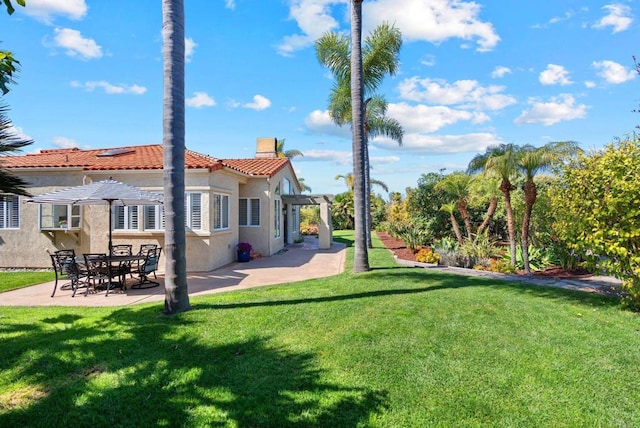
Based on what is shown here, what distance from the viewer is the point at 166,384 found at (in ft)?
14.9

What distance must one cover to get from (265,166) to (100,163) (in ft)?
28.3

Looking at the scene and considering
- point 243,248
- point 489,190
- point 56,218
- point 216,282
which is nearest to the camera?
point 216,282

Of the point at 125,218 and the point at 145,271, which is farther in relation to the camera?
the point at 125,218

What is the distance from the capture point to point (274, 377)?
15.2ft

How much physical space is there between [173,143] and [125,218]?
944cm

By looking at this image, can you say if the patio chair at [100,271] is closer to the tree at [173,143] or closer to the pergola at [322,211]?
the tree at [173,143]

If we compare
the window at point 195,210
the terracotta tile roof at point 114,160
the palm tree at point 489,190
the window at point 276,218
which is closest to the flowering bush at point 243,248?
the window at point 276,218

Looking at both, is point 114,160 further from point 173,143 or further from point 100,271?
point 173,143

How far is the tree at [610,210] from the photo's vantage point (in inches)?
282

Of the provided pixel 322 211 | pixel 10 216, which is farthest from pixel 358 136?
pixel 10 216

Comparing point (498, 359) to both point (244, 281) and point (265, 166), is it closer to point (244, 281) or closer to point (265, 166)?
point (244, 281)

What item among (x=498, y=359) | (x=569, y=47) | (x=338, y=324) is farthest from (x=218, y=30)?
(x=569, y=47)

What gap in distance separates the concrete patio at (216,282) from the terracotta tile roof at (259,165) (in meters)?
4.91

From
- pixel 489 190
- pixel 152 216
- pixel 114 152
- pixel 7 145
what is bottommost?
pixel 152 216
